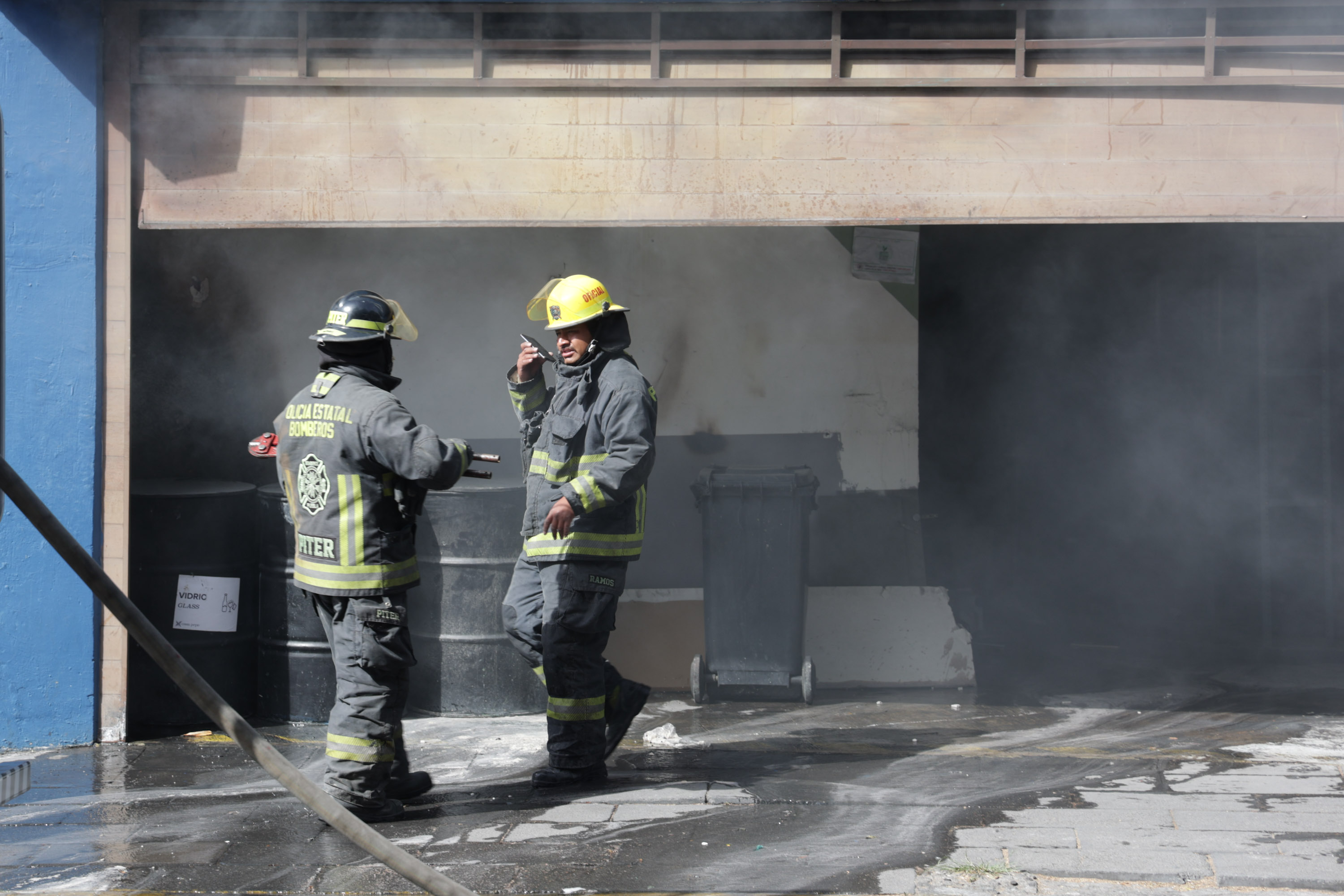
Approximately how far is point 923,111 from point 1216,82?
1192 mm

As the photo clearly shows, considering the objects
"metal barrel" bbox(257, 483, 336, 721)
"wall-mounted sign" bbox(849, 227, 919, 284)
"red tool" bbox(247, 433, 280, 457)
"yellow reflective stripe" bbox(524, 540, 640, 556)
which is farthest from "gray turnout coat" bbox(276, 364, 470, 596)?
"wall-mounted sign" bbox(849, 227, 919, 284)

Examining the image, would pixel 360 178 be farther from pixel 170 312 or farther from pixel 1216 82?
pixel 1216 82

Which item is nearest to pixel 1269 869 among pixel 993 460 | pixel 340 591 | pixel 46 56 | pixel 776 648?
pixel 776 648

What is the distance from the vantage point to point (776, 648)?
6.12 meters

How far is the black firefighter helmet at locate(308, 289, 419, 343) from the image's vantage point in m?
4.29

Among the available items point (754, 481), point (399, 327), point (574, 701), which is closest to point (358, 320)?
point (399, 327)

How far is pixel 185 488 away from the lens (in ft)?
19.3

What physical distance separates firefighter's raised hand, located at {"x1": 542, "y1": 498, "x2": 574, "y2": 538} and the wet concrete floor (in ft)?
3.37

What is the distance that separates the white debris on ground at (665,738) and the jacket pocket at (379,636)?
63.3 inches

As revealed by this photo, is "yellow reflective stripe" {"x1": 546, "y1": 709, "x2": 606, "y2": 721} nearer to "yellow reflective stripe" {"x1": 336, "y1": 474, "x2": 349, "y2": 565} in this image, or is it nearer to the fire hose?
"yellow reflective stripe" {"x1": 336, "y1": 474, "x2": 349, "y2": 565}

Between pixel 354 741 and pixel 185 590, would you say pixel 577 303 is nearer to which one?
pixel 354 741

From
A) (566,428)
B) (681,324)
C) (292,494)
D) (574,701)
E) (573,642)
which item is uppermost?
(681,324)

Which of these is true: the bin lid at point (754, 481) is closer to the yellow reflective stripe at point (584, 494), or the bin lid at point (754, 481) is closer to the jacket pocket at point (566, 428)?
the jacket pocket at point (566, 428)

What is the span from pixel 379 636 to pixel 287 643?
1.79m
